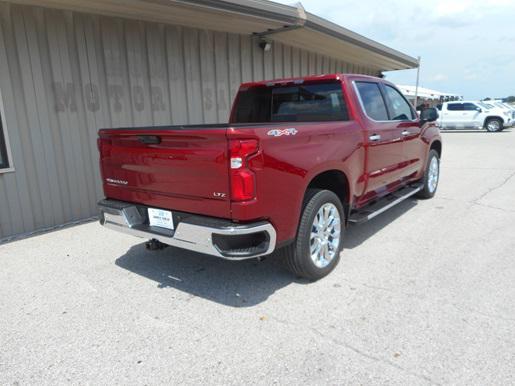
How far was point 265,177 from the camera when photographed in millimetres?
2998

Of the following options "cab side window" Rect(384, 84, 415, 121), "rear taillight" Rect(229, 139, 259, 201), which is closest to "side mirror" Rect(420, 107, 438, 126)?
"cab side window" Rect(384, 84, 415, 121)

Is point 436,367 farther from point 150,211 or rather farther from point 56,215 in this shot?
point 56,215

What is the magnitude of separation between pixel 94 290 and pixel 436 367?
293cm

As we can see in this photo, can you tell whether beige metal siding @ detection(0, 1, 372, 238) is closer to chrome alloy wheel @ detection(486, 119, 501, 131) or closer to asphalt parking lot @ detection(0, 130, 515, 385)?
asphalt parking lot @ detection(0, 130, 515, 385)

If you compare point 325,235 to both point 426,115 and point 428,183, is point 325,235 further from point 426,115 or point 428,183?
point 428,183

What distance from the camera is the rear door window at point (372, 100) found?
4.51m

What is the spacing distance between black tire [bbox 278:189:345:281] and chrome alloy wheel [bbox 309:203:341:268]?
81mm

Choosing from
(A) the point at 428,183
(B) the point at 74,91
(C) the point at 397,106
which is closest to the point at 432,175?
(A) the point at 428,183

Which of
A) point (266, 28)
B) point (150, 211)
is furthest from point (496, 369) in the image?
point (266, 28)

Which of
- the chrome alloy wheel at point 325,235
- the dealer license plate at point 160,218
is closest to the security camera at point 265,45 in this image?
the chrome alloy wheel at point 325,235

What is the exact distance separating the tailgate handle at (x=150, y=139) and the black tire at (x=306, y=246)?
139 centimetres

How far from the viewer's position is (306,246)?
352cm

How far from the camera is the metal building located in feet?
17.1

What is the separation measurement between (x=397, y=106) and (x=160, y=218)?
144 inches
